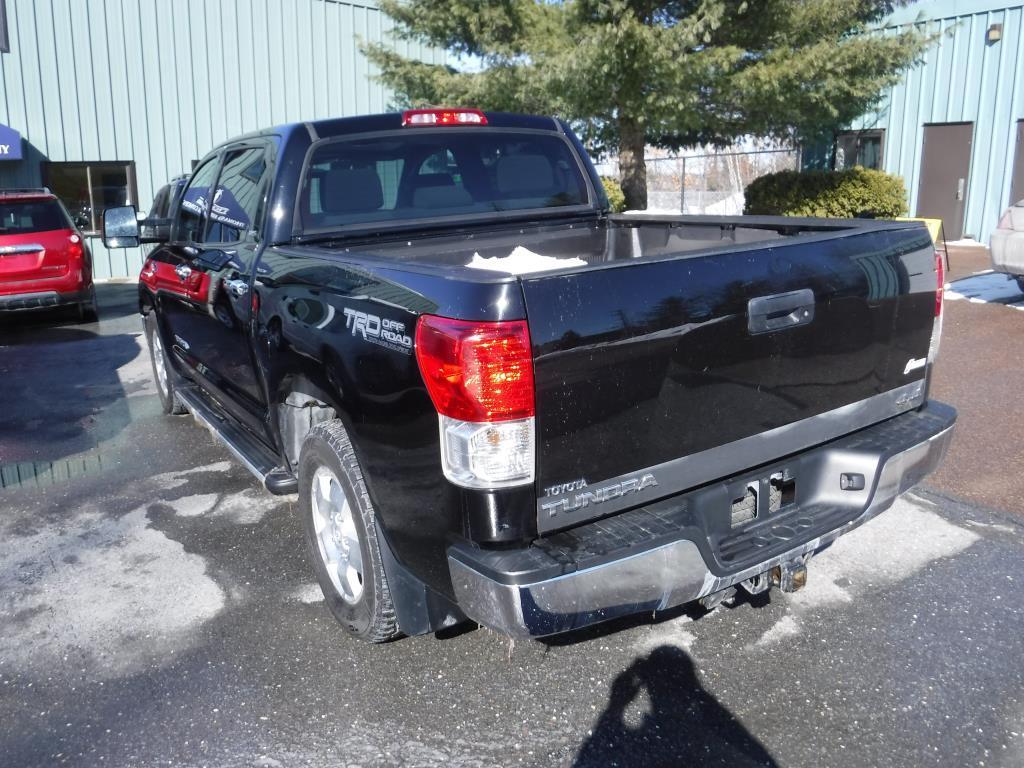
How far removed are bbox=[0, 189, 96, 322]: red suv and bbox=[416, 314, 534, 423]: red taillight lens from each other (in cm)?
950

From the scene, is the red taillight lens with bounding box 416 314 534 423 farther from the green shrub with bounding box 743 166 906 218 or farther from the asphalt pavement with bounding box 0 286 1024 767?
the green shrub with bounding box 743 166 906 218

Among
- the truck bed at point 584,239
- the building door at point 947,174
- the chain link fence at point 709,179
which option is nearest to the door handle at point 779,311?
the truck bed at point 584,239

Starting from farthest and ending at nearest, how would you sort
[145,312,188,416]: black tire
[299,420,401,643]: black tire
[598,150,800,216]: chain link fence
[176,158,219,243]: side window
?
[598,150,800,216]: chain link fence < [145,312,188,416]: black tire < [176,158,219,243]: side window < [299,420,401,643]: black tire

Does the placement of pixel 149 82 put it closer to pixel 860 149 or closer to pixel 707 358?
pixel 860 149

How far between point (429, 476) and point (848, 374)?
5.10 feet

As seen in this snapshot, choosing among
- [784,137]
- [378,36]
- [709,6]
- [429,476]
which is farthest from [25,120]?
[429,476]

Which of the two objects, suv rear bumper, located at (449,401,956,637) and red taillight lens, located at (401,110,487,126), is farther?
red taillight lens, located at (401,110,487,126)

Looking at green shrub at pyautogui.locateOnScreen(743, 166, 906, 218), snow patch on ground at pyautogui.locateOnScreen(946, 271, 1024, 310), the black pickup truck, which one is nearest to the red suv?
the black pickup truck

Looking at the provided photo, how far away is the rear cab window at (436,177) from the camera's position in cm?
402

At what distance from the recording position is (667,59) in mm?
11461

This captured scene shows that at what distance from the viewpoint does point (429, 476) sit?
8.40 feet

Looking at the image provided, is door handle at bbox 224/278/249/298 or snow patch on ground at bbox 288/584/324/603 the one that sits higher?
door handle at bbox 224/278/249/298

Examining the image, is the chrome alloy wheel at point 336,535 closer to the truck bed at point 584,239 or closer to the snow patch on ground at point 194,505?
the truck bed at point 584,239

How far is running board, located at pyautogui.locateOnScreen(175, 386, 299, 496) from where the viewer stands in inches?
146
